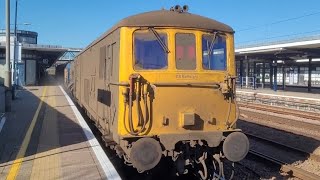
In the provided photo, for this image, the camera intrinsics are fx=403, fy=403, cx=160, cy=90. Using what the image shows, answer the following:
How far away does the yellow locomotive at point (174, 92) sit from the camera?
688 cm

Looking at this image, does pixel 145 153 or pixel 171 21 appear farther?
pixel 171 21

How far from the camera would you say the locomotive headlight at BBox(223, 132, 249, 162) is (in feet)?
24.1

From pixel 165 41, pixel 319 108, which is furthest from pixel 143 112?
pixel 319 108

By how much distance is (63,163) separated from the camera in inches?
290

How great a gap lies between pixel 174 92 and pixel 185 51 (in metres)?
0.79

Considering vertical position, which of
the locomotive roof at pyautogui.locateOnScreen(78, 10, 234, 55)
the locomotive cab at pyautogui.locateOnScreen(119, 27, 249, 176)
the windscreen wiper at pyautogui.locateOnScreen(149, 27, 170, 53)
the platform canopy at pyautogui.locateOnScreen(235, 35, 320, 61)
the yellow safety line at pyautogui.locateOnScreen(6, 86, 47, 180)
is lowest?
the yellow safety line at pyautogui.locateOnScreen(6, 86, 47, 180)

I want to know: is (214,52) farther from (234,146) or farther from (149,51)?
(234,146)

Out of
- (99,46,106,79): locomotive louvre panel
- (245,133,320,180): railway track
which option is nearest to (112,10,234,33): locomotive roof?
(99,46,106,79): locomotive louvre panel

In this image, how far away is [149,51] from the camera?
7.15 m

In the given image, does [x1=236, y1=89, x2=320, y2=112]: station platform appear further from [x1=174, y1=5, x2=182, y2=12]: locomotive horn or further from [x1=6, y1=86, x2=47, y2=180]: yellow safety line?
[x1=174, y1=5, x2=182, y2=12]: locomotive horn

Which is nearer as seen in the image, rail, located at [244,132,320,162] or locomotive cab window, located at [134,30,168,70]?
locomotive cab window, located at [134,30,168,70]

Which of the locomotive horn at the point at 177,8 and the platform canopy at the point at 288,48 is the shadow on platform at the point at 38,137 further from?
the platform canopy at the point at 288,48

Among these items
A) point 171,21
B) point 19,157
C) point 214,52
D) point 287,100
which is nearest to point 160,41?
point 171,21

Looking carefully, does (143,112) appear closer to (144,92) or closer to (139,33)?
(144,92)
